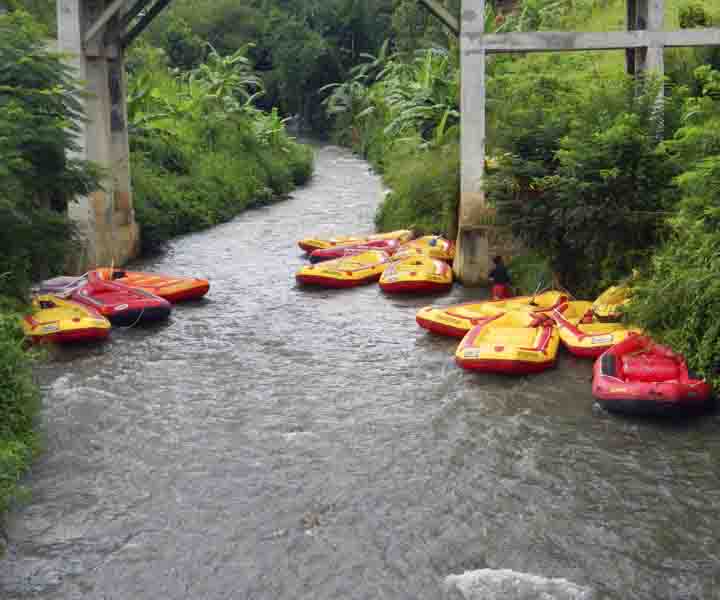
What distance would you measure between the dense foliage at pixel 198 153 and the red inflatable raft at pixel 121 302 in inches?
232

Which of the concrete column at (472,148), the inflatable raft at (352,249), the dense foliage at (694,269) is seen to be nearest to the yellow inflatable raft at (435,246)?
the inflatable raft at (352,249)

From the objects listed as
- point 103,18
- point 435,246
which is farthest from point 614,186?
point 103,18

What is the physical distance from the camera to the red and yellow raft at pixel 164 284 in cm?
1562

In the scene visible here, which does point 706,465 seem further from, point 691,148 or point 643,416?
point 691,148

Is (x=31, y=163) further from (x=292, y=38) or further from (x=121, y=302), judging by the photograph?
(x=292, y=38)

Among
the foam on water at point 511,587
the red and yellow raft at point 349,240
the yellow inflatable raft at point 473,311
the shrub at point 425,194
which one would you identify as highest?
the shrub at point 425,194

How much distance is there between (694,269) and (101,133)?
1108cm

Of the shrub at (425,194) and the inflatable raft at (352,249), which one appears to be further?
the inflatable raft at (352,249)

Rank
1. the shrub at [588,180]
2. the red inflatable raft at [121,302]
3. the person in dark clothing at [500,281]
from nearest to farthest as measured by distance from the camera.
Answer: the shrub at [588,180], the red inflatable raft at [121,302], the person in dark clothing at [500,281]

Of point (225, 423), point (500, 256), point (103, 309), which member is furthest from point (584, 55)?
point (225, 423)

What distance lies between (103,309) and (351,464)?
6177 mm

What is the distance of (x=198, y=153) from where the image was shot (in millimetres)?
28281

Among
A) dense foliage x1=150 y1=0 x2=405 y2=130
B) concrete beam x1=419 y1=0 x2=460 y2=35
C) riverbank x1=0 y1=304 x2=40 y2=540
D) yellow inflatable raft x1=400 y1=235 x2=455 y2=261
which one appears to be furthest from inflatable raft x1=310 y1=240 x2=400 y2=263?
dense foliage x1=150 y1=0 x2=405 y2=130

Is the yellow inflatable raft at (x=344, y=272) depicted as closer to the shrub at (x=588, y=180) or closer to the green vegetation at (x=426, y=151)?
the green vegetation at (x=426, y=151)
